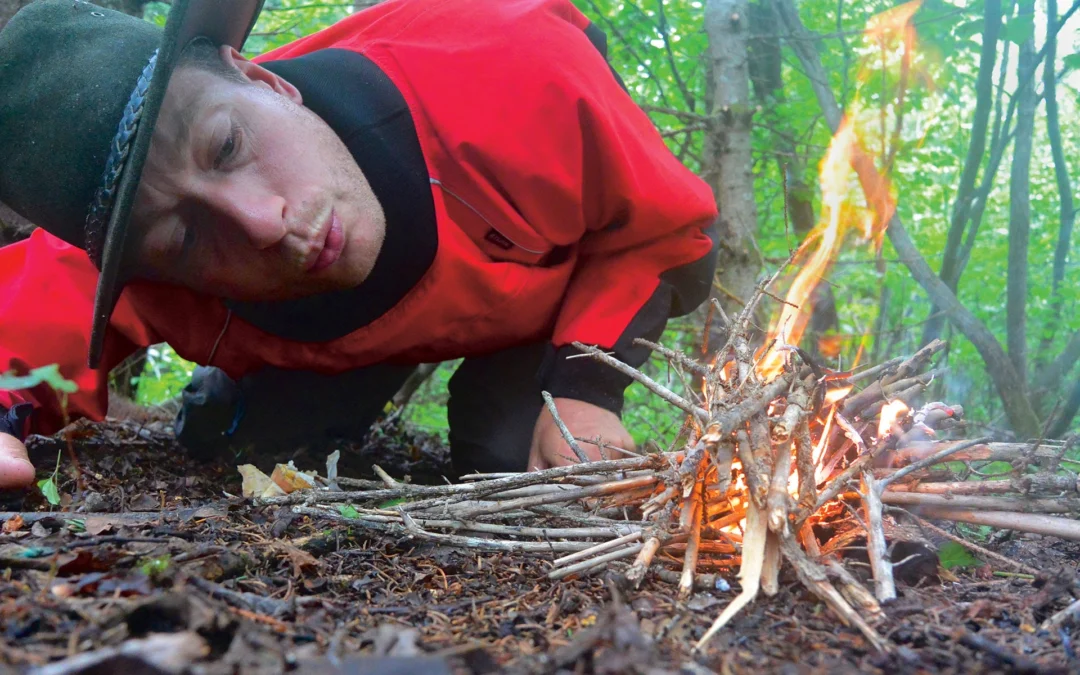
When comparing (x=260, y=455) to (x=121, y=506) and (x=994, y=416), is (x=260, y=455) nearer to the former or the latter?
(x=121, y=506)

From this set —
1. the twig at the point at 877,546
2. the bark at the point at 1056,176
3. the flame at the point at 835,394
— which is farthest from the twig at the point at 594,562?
the bark at the point at 1056,176

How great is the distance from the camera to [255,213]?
2.18 m

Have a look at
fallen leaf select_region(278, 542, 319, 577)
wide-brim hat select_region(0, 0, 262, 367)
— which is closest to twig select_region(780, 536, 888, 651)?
fallen leaf select_region(278, 542, 319, 577)

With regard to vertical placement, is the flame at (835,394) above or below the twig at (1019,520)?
above

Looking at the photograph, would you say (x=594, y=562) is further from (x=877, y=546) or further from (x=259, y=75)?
(x=259, y=75)

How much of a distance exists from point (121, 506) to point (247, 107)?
131 centimetres

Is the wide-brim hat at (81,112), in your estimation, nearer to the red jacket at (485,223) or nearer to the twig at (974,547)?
→ the red jacket at (485,223)

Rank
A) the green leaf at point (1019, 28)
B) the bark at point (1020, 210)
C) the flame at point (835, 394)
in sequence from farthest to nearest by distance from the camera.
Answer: the bark at point (1020, 210)
the green leaf at point (1019, 28)
the flame at point (835, 394)

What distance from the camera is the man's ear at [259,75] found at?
240 cm

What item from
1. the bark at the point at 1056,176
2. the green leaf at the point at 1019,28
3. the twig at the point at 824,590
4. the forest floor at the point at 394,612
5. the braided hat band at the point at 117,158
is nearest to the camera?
the forest floor at the point at 394,612

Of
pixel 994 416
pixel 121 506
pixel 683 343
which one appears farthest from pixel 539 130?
pixel 994 416

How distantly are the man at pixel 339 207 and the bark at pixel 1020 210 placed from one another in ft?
6.19

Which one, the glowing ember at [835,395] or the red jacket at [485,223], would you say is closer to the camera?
the glowing ember at [835,395]

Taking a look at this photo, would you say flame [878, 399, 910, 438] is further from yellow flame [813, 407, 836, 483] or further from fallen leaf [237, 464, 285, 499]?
fallen leaf [237, 464, 285, 499]
